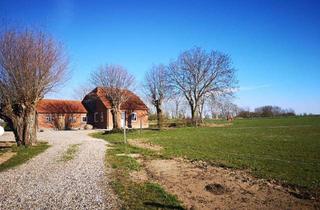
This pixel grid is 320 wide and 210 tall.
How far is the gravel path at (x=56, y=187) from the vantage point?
7.93m

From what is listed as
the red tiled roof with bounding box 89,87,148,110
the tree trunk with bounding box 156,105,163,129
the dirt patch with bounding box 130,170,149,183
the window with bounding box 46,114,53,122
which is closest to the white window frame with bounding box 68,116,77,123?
the window with bounding box 46,114,53,122

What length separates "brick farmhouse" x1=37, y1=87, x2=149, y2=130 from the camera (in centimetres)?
5109

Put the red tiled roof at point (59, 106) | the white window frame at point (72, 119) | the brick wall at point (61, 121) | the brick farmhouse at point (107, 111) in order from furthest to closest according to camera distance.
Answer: the brick farmhouse at point (107, 111) → the white window frame at point (72, 119) → the red tiled roof at point (59, 106) → the brick wall at point (61, 121)

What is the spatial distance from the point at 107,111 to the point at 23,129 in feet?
101

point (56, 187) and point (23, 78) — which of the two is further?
point (23, 78)

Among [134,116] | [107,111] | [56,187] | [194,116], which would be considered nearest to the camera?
[56,187]

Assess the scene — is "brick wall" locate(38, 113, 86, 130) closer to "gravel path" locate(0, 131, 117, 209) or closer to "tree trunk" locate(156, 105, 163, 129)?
"tree trunk" locate(156, 105, 163, 129)

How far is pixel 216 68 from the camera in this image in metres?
54.5

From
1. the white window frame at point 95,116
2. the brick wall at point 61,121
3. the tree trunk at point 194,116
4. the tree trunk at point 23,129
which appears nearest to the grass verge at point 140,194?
the tree trunk at point 23,129

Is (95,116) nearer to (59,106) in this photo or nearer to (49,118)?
(59,106)

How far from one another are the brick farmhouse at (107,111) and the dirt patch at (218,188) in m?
40.3

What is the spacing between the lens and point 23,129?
23219mm

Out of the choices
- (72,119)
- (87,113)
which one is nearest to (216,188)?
(72,119)

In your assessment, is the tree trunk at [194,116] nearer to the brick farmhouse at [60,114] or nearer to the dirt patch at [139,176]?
the brick farmhouse at [60,114]
